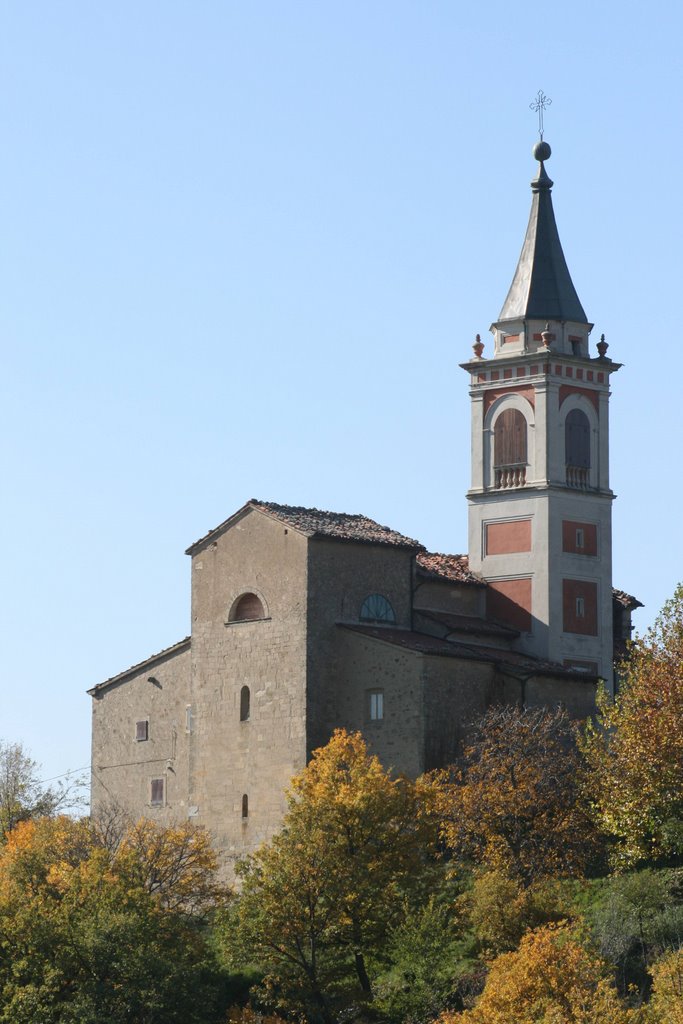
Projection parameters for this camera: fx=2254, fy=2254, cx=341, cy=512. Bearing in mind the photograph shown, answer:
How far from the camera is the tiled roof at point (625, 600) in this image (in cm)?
6992

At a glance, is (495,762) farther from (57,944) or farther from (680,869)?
(57,944)

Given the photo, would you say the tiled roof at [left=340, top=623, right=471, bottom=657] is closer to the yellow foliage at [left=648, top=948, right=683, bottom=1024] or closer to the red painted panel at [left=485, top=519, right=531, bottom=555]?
the red painted panel at [left=485, top=519, right=531, bottom=555]

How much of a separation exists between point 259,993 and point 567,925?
7179 mm

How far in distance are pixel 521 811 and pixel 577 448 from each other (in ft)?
52.9

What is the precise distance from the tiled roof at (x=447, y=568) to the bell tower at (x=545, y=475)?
45 cm

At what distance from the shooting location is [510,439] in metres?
67.3

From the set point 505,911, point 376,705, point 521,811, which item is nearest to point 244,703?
point 376,705

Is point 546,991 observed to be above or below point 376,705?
below

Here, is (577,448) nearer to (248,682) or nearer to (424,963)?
(248,682)

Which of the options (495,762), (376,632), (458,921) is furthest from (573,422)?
(458,921)

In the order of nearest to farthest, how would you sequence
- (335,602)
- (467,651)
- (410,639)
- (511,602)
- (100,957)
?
(100,957) < (410,639) < (467,651) < (335,602) < (511,602)

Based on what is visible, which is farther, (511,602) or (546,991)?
(511,602)

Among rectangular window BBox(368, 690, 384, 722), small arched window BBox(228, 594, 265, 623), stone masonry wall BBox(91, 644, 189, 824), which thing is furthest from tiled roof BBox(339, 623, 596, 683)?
stone masonry wall BBox(91, 644, 189, 824)

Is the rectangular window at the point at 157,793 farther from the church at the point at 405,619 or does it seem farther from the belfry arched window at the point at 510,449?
the belfry arched window at the point at 510,449
